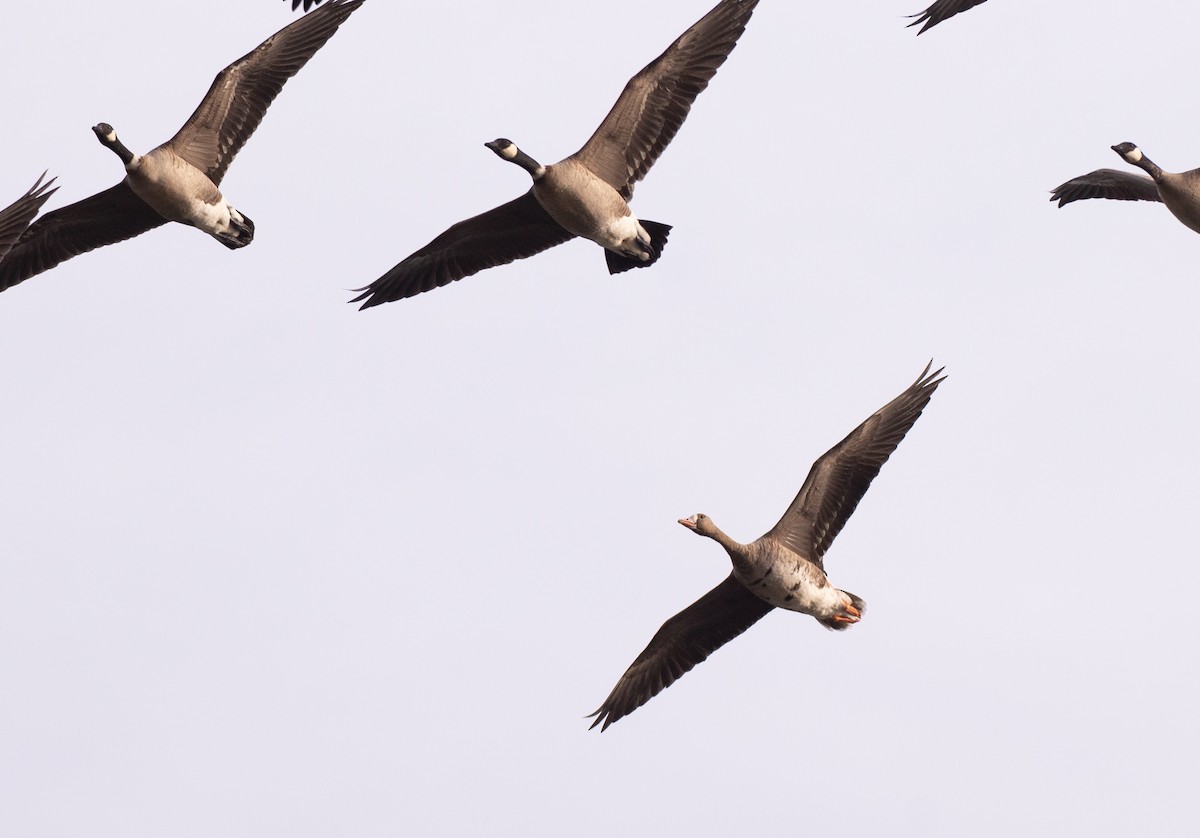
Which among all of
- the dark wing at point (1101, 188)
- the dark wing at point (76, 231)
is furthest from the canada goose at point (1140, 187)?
the dark wing at point (76, 231)

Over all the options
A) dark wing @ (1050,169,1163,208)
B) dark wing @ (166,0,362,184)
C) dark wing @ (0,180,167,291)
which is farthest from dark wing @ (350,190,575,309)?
dark wing @ (1050,169,1163,208)

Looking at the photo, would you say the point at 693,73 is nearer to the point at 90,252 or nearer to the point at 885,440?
the point at 885,440

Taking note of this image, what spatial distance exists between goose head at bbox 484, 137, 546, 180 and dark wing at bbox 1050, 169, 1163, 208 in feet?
21.2

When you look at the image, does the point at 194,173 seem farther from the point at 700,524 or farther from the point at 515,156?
the point at 700,524

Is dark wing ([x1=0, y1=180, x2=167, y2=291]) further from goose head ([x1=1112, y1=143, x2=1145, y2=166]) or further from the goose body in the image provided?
goose head ([x1=1112, y1=143, x2=1145, y2=166])

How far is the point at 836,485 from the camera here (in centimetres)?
2411

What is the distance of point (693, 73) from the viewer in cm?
2509

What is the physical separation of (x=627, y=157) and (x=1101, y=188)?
5.92 m

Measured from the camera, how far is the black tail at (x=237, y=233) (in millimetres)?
25844

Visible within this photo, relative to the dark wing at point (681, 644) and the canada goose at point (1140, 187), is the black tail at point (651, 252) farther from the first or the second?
the canada goose at point (1140, 187)

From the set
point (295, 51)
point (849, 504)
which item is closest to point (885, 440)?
point (849, 504)

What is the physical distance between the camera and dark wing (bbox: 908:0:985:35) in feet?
78.5

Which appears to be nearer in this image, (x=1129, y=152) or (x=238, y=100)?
(x=238, y=100)

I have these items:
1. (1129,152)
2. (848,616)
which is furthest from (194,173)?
(1129,152)
